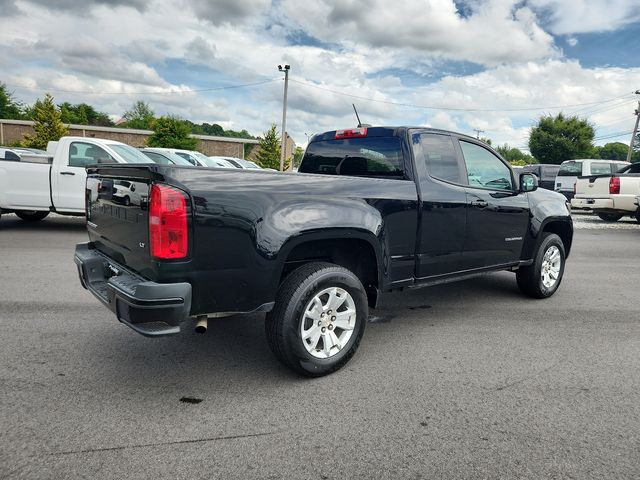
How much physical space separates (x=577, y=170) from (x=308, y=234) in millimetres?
17176

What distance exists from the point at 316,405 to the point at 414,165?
6.99ft

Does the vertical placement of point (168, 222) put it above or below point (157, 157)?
below

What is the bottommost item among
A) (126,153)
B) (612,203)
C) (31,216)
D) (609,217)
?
(31,216)

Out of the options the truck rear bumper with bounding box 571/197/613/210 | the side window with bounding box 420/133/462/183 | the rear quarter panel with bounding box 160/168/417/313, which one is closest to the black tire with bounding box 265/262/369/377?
the rear quarter panel with bounding box 160/168/417/313

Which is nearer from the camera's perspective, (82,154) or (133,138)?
(82,154)

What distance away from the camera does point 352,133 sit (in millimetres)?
4434

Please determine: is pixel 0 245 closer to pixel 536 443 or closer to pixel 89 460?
pixel 89 460

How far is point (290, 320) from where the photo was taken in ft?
10.1

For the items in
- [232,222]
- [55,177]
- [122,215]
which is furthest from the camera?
[55,177]

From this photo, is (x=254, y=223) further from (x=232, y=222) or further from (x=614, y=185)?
(x=614, y=185)

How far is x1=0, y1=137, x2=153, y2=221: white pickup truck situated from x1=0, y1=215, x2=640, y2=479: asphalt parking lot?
15.4 feet

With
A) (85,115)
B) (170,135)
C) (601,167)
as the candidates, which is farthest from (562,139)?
(85,115)

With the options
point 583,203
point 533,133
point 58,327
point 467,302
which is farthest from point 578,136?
point 58,327

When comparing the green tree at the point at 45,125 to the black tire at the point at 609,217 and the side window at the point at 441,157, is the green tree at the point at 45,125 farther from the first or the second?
the side window at the point at 441,157
